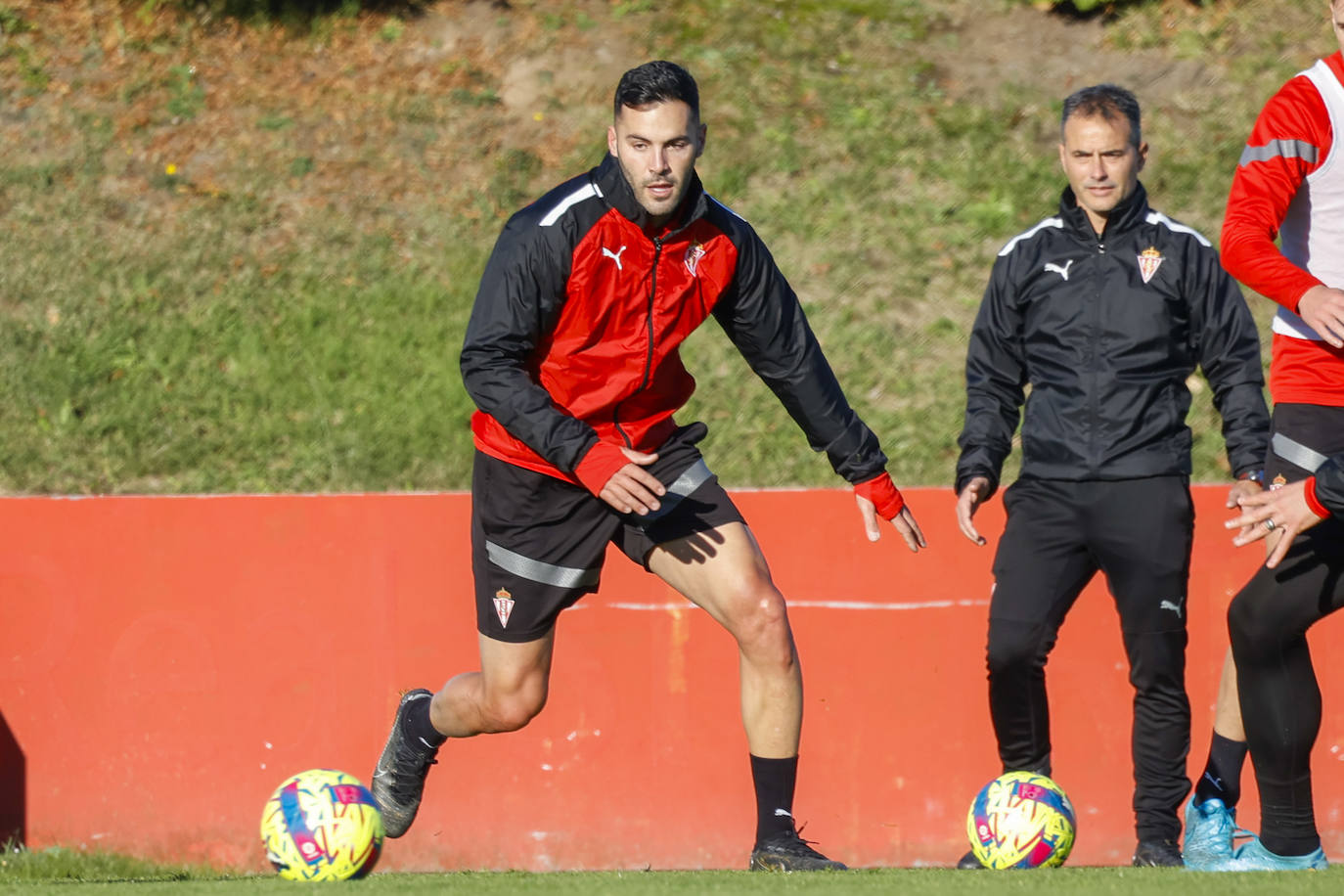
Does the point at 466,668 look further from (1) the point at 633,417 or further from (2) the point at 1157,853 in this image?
(2) the point at 1157,853

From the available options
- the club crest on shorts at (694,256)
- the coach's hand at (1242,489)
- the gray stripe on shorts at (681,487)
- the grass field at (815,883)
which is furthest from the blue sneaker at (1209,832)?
the club crest on shorts at (694,256)

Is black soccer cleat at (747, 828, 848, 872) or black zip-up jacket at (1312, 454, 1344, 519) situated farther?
black soccer cleat at (747, 828, 848, 872)

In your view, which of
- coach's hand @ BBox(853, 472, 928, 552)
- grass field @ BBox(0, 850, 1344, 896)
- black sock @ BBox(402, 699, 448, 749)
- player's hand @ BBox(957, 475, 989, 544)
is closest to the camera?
grass field @ BBox(0, 850, 1344, 896)

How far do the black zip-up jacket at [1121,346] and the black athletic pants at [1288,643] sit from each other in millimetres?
666

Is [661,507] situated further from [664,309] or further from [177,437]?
[177,437]

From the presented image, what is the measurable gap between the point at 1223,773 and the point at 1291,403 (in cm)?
136

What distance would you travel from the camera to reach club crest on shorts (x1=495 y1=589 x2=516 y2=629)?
5141 mm

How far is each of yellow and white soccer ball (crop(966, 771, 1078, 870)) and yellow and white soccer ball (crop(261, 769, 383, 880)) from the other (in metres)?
1.93

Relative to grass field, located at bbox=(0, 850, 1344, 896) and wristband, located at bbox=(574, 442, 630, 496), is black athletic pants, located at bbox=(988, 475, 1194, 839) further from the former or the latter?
wristband, located at bbox=(574, 442, 630, 496)

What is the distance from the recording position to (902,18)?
12109 mm

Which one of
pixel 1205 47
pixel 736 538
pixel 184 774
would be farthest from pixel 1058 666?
pixel 1205 47

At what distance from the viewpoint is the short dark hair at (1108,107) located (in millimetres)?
5383

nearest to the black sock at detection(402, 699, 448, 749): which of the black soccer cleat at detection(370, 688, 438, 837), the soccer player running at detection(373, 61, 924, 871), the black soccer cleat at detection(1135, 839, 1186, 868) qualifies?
the black soccer cleat at detection(370, 688, 438, 837)

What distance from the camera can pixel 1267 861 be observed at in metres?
4.66
